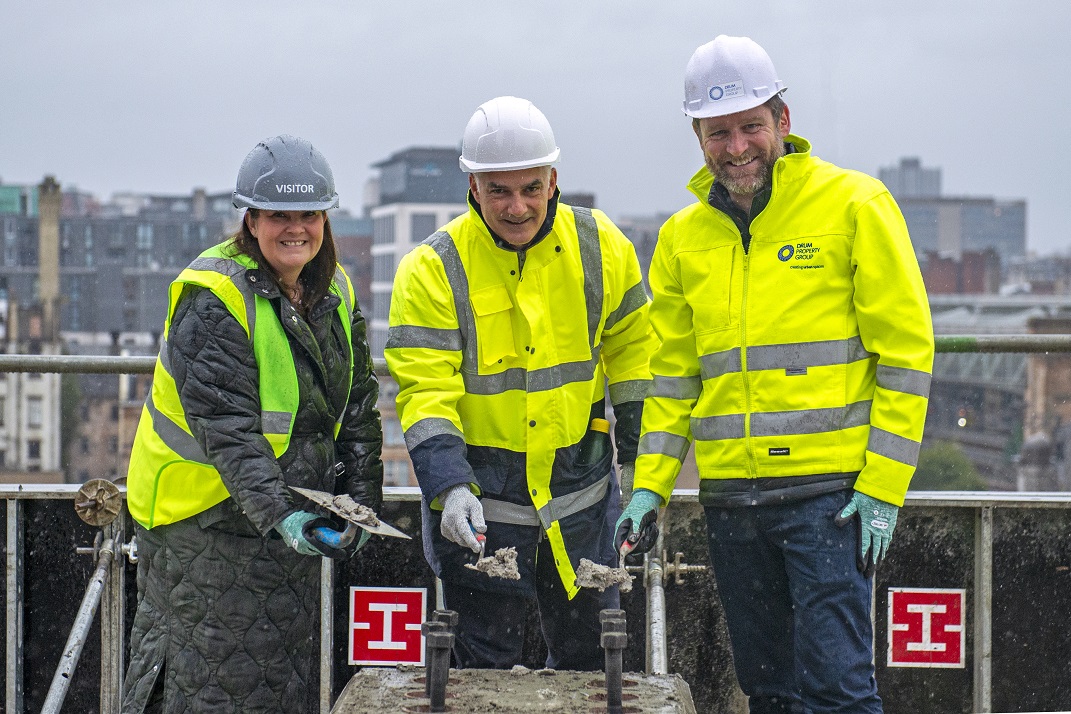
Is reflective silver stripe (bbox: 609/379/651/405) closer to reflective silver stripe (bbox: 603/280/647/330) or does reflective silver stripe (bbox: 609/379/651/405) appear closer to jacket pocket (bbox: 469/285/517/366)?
reflective silver stripe (bbox: 603/280/647/330)

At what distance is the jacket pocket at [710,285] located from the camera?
362cm

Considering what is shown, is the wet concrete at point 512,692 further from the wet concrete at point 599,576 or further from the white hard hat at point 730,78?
the white hard hat at point 730,78

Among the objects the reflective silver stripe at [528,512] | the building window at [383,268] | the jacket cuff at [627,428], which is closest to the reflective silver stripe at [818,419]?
the jacket cuff at [627,428]

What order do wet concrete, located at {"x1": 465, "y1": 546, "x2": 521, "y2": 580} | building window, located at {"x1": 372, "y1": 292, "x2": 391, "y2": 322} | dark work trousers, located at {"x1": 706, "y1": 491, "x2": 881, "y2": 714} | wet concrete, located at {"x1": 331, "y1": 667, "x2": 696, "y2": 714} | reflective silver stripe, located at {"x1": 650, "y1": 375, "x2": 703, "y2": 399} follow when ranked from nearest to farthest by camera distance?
wet concrete, located at {"x1": 331, "y1": 667, "x2": 696, "y2": 714}, dark work trousers, located at {"x1": 706, "y1": 491, "x2": 881, "y2": 714}, wet concrete, located at {"x1": 465, "y1": 546, "x2": 521, "y2": 580}, reflective silver stripe, located at {"x1": 650, "y1": 375, "x2": 703, "y2": 399}, building window, located at {"x1": 372, "y1": 292, "x2": 391, "y2": 322}

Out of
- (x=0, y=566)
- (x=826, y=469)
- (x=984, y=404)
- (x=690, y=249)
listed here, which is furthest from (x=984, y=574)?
(x=984, y=404)

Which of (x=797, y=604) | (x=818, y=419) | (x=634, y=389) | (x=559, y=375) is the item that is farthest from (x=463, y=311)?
(x=797, y=604)

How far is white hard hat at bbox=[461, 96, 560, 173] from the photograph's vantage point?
370 centimetres

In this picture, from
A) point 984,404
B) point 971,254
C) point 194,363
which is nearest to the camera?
point 194,363

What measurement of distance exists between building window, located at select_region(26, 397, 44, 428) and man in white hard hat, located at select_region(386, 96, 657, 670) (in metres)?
75.8

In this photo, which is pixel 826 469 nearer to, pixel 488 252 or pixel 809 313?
pixel 809 313

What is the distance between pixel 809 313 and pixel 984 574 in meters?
1.73

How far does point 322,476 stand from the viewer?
3639mm

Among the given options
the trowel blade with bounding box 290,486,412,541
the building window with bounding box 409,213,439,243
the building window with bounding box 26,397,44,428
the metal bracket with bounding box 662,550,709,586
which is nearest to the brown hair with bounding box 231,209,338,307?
the trowel blade with bounding box 290,486,412,541

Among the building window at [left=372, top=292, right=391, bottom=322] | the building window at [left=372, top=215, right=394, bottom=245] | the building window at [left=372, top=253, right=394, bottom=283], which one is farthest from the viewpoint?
the building window at [left=372, top=215, right=394, bottom=245]
